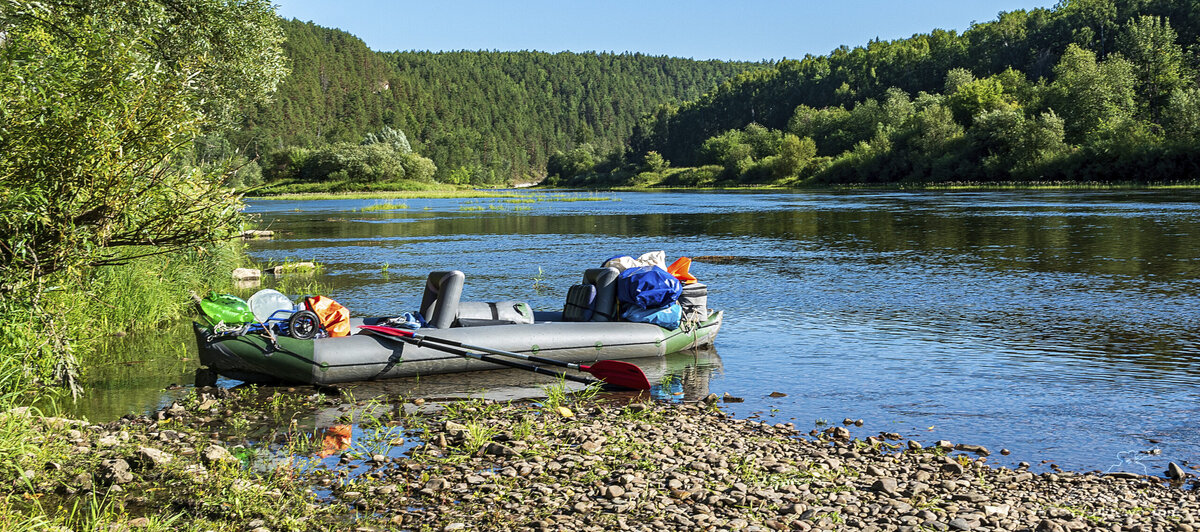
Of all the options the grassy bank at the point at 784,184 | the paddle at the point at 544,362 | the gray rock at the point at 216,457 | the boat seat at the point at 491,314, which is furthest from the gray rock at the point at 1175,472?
the grassy bank at the point at 784,184

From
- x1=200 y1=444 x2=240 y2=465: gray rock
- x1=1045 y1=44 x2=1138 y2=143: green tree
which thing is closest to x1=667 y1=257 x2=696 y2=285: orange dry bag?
x1=200 y1=444 x2=240 y2=465: gray rock

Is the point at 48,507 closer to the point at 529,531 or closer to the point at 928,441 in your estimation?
the point at 529,531

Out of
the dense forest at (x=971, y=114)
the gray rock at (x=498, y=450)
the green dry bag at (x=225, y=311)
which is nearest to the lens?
the gray rock at (x=498, y=450)

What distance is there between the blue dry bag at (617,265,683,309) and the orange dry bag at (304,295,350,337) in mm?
3551

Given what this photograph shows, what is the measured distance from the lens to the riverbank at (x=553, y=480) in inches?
225

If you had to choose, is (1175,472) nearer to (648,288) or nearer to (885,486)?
(885,486)

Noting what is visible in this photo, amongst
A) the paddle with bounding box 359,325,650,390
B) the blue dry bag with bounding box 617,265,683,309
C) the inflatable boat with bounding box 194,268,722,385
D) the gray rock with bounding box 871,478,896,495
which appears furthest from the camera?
the blue dry bag with bounding box 617,265,683,309

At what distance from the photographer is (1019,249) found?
2592 centimetres

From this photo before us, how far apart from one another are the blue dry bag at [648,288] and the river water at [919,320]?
2.75 feet

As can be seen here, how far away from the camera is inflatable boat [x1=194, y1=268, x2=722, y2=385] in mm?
9680

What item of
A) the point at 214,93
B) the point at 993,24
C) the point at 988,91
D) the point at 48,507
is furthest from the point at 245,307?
the point at 993,24

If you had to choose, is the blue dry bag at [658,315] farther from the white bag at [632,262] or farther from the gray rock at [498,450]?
the gray rock at [498,450]

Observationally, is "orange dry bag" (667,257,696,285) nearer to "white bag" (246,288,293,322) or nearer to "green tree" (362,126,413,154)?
"white bag" (246,288,293,322)

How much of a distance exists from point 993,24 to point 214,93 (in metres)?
162
